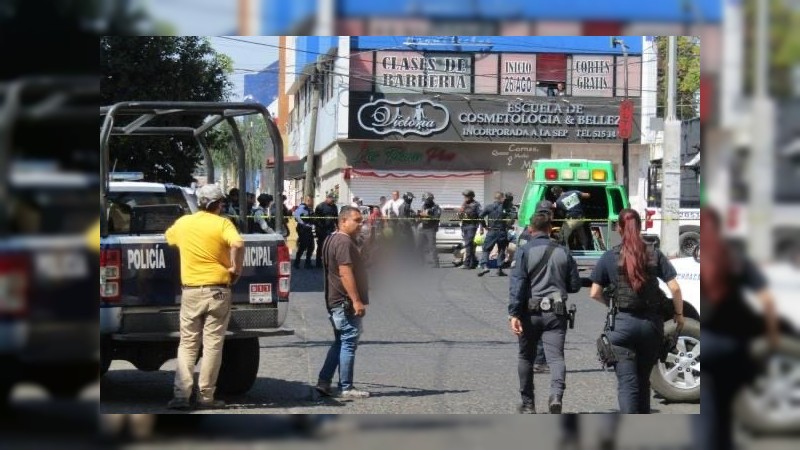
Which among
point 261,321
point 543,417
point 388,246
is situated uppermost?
point 388,246

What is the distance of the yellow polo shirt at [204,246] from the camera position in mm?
6348

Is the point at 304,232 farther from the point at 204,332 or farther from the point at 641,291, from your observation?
the point at 641,291

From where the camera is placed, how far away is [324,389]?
6.54 metres

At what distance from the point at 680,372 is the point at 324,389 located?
223 cm

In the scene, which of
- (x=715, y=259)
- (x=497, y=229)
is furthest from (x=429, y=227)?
(x=715, y=259)

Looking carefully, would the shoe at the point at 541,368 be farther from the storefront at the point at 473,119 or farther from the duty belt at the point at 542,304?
the storefront at the point at 473,119

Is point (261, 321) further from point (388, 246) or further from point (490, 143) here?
point (490, 143)

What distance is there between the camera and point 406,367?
20.8 ft

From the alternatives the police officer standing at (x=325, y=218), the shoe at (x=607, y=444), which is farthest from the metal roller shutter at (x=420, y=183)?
the shoe at (x=607, y=444)

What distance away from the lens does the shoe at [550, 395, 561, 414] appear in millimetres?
6332

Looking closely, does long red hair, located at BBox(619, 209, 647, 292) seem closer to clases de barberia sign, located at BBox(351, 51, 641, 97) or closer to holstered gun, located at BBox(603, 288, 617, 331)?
holstered gun, located at BBox(603, 288, 617, 331)

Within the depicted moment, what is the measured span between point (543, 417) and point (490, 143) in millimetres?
1451

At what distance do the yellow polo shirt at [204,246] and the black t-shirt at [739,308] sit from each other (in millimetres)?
2688

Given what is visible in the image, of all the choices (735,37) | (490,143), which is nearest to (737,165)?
(735,37)
